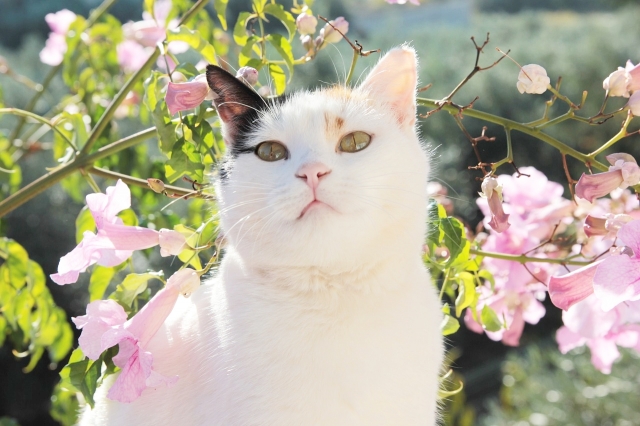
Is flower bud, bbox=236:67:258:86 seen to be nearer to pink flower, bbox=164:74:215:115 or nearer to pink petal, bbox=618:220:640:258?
pink flower, bbox=164:74:215:115

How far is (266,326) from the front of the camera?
2.23 ft

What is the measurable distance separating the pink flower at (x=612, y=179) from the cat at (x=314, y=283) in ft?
0.54

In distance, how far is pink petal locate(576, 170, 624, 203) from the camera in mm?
643

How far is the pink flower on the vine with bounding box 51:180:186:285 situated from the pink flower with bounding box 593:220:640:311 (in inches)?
14.9

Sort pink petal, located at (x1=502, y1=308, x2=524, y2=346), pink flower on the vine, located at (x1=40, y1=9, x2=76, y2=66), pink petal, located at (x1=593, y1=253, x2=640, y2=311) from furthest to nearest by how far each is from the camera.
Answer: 1. pink flower on the vine, located at (x1=40, y1=9, x2=76, y2=66)
2. pink petal, located at (x1=502, y1=308, x2=524, y2=346)
3. pink petal, located at (x1=593, y1=253, x2=640, y2=311)

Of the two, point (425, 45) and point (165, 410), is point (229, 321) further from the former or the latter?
point (425, 45)

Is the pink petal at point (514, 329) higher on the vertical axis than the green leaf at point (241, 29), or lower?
lower

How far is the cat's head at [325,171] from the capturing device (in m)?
0.67

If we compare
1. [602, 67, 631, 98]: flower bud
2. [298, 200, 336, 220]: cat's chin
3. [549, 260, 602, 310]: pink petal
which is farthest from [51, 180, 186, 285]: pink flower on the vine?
[602, 67, 631, 98]: flower bud

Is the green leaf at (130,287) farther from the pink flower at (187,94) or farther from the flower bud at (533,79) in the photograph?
the flower bud at (533,79)

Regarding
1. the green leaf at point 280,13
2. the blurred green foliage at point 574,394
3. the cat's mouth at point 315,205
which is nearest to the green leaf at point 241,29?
the green leaf at point 280,13

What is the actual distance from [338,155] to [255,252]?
0.44ft

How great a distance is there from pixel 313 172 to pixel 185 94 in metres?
0.15

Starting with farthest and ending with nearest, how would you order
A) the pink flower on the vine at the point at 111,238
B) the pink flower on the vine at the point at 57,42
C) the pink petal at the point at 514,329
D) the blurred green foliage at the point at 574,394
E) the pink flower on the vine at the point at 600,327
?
the blurred green foliage at the point at 574,394, the pink flower on the vine at the point at 57,42, the pink petal at the point at 514,329, the pink flower on the vine at the point at 600,327, the pink flower on the vine at the point at 111,238
